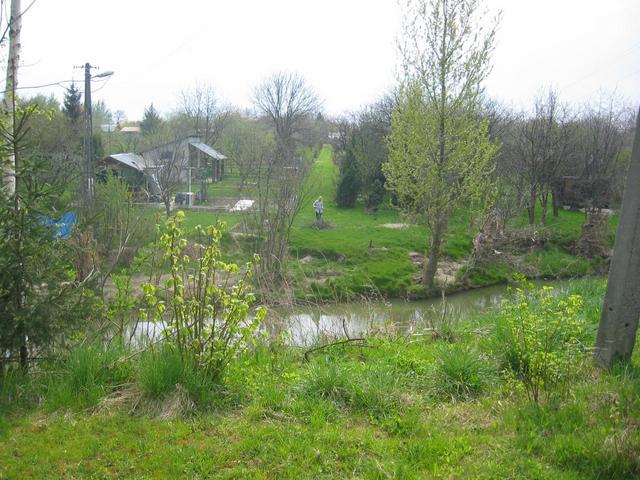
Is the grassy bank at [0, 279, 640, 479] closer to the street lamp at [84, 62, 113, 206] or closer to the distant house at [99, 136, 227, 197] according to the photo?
the street lamp at [84, 62, 113, 206]

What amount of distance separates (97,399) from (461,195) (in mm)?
17942

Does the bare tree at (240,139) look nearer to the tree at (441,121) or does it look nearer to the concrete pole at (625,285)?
the tree at (441,121)

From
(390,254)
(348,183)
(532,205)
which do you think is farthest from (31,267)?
(348,183)

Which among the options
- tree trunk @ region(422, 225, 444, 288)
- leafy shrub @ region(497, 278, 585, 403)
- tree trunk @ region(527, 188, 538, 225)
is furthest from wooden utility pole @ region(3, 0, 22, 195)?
tree trunk @ region(527, 188, 538, 225)

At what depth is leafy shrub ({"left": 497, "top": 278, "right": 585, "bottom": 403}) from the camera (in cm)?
431

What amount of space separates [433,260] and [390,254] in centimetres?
371

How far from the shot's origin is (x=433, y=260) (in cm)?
2136

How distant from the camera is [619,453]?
324cm

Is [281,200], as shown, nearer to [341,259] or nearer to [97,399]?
[341,259]

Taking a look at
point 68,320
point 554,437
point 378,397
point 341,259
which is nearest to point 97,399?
point 68,320

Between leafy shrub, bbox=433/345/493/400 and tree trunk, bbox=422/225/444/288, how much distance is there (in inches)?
644

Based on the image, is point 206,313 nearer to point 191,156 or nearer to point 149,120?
point 191,156

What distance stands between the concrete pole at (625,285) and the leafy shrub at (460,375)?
1072mm

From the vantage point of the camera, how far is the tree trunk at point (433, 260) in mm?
21172
